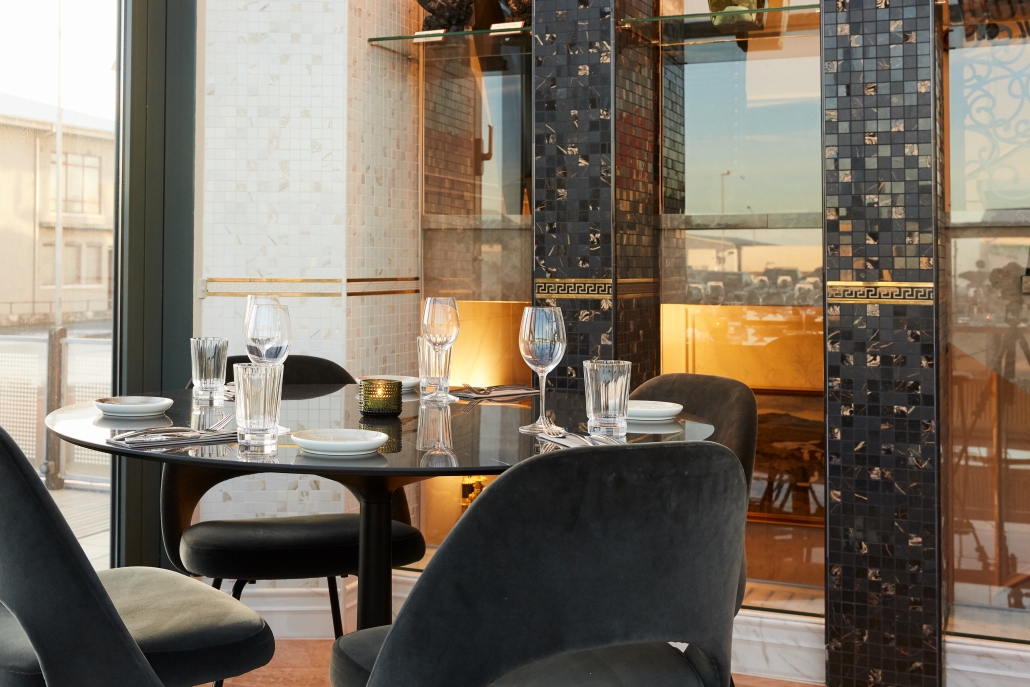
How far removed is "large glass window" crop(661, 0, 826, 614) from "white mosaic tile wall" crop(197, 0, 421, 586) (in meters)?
1.04

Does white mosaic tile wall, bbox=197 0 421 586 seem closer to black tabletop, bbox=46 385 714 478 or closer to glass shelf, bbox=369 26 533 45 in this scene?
glass shelf, bbox=369 26 533 45

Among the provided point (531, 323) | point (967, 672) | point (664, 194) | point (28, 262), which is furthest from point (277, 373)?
point (967, 672)

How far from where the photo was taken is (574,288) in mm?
2988

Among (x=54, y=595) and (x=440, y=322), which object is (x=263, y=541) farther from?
(x=54, y=595)

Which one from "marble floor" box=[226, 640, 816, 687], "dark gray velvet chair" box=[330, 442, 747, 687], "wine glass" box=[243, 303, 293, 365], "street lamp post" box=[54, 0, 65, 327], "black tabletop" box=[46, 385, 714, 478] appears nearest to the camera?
"dark gray velvet chair" box=[330, 442, 747, 687]

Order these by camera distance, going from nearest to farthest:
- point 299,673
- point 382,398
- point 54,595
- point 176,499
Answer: point 54,595 < point 382,398 < point 176,499 < point 299,673

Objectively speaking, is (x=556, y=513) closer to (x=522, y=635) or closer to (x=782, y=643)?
(x=522, y=635)

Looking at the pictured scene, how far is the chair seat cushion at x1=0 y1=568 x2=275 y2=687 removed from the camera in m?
1.44

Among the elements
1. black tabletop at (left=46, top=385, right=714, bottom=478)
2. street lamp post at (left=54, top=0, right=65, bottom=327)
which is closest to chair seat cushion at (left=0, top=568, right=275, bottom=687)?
black tabletop at (left=46, top=385, right=714, bottom=478)

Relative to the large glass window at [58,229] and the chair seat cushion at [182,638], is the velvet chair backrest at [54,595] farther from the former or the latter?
the large glass window at [58,229]

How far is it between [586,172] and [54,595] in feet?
6.80

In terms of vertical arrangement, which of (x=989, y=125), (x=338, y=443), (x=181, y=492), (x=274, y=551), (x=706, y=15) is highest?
(x=706, y=15)

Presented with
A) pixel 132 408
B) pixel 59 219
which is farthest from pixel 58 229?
pixel 132 408

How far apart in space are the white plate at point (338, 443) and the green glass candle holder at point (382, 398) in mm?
348
